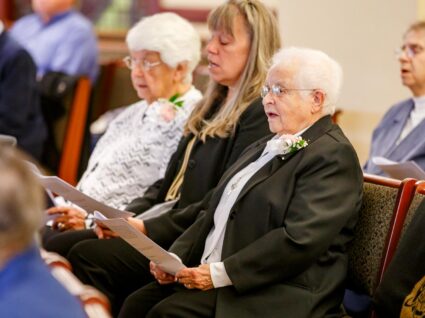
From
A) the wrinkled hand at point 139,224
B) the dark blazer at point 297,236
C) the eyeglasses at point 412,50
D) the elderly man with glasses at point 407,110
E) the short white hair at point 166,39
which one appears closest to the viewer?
the dark blazer at point 297,236

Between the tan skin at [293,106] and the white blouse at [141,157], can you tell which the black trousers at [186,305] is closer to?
the tan skin at [293,106]

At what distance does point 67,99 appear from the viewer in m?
6.45

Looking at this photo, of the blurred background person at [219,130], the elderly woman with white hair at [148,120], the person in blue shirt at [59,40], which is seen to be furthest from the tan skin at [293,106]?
the person in blue shirt at [59,40]

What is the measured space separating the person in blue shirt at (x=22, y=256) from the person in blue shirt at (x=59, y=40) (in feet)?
18.2

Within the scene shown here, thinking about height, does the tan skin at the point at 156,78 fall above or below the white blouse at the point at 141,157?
above

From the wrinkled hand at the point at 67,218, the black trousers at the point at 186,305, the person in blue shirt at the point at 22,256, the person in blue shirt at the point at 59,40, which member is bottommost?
the person in blue shirt at the point at 59,40

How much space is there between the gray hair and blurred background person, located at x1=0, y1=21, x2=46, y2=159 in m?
4.58

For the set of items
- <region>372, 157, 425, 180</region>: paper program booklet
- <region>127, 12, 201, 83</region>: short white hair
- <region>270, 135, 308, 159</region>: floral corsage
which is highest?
<region>270, 135, 308, 159</region>: floral corsage

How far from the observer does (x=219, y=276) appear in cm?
312

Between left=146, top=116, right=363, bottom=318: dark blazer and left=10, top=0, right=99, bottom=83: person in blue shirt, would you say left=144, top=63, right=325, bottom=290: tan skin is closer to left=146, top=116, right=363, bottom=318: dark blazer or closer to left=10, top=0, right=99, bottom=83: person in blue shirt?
left=146, top=116, right=363, bottom=318: dark blazer

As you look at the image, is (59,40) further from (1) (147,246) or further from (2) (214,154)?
(1) (147,246)

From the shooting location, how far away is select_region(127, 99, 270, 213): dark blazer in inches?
145

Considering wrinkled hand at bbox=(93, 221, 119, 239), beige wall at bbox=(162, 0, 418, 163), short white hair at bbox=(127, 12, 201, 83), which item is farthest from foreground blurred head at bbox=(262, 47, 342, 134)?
beige wall at bbox=(162, 0, 418, 163)

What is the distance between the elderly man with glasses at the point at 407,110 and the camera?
15.8 feet
